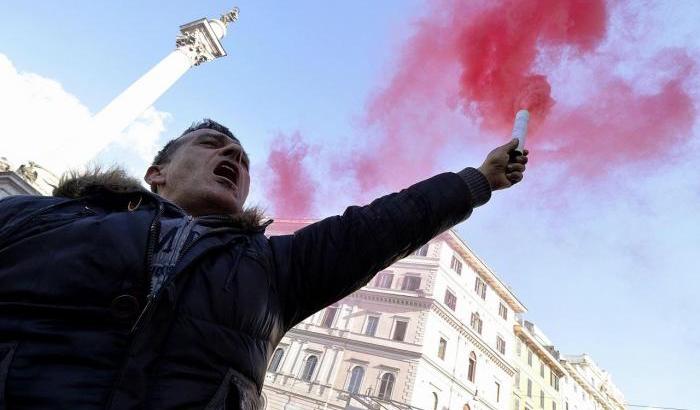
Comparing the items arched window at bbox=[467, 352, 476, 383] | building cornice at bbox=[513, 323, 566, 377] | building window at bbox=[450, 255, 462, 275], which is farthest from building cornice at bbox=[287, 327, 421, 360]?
building cornice at bbox=[513, 323, 566, 377]

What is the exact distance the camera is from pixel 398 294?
1214 inches

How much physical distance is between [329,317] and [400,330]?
5.71 metres

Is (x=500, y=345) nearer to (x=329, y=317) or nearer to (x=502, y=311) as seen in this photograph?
(x=502, y=311)

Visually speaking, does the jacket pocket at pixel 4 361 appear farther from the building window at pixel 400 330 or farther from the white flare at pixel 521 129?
the building window at pixel 400 330

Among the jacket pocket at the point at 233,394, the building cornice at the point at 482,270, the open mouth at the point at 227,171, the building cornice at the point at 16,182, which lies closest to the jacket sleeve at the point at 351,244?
the jacket pocket at the point at 233,394

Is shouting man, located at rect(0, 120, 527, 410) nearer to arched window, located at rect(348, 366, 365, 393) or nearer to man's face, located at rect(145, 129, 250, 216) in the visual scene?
man's face, located at rect(145, 129, 250, 216)

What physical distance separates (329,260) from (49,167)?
1684 centimetres

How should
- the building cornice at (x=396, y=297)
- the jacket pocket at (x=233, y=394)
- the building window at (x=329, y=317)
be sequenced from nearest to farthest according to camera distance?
1. the jacket pocket at (x=233, y=394)
2. the building cornice at (x=396, y=297)
3. the building window at (x=329, y=317)

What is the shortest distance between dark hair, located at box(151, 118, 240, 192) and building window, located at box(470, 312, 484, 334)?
110 feet

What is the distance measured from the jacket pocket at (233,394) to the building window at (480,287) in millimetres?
35971

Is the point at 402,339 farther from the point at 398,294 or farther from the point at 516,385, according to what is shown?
the point at 516,385

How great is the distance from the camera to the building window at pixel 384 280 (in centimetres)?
3188

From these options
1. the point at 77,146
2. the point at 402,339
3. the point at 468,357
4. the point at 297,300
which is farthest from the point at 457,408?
the point at 297,300

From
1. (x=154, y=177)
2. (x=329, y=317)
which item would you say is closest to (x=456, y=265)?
(x=329, y=317)
